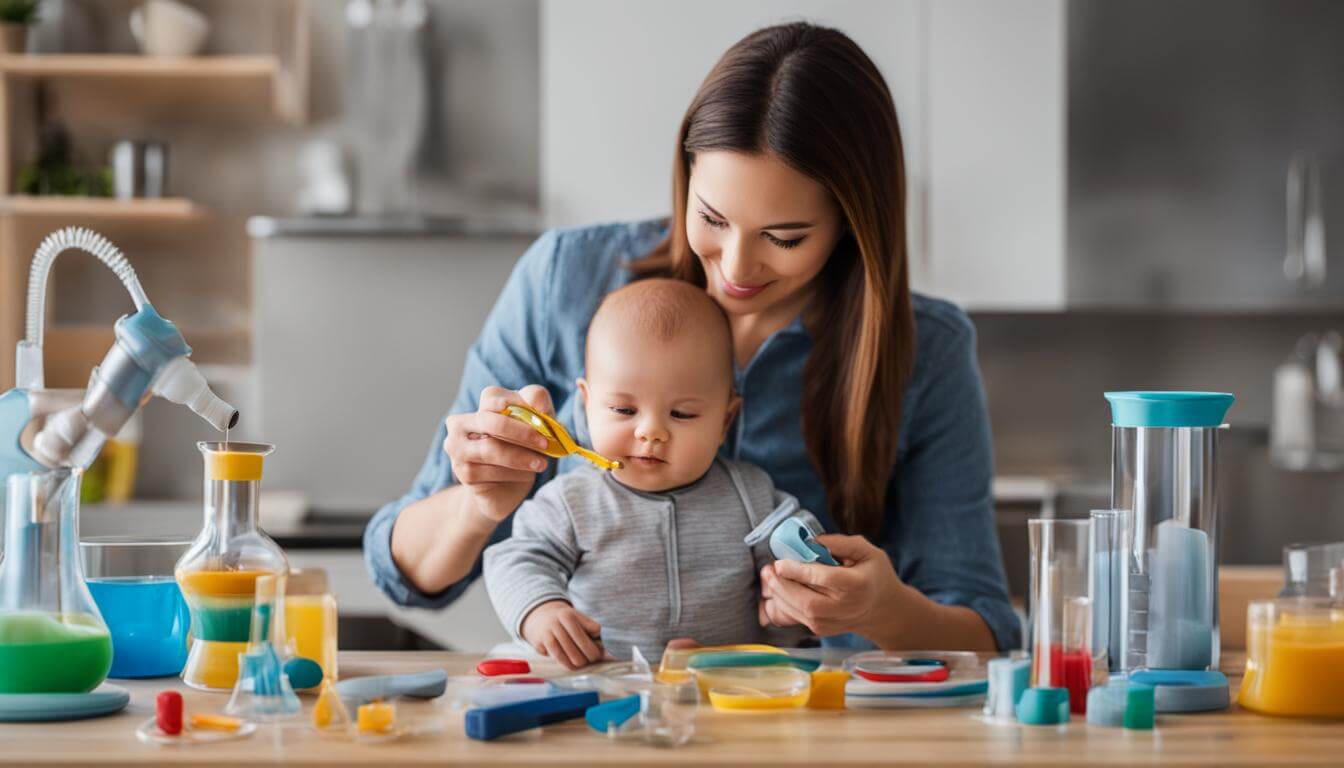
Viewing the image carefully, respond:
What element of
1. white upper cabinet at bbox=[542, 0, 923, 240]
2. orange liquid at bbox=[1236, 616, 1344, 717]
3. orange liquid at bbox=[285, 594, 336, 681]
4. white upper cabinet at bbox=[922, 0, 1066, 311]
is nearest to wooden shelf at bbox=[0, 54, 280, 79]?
white upper cabinet at bbox=[542, 0, 923, 240]

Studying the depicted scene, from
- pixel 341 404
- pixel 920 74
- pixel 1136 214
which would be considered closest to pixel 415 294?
pixel 341 404

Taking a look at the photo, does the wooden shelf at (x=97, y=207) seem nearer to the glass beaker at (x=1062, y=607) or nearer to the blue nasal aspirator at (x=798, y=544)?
the blue nasal aspirator at (x=798, y=544)

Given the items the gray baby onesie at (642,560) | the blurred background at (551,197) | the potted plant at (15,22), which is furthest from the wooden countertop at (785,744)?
the potted plant at (15,22)

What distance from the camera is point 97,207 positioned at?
324cm

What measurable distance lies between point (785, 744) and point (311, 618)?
0.39 meters

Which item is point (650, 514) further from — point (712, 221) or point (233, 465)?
point (233, 465)

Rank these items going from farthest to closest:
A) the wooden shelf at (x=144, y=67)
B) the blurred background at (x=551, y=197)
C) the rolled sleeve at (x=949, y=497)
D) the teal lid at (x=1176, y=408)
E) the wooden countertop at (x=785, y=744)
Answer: the blurred background at (x=551, y=197)
the wooden shelf at (x=144, y=67)
the rolled sleeve at (x=949, y=497)
the teal lid at (x=1176, y=408)
the wooden countertop at (x=785, y=744)

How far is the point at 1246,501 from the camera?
3.28m

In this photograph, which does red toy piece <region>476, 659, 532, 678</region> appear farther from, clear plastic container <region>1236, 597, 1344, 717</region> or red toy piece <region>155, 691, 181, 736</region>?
clear plastic container <region>1236, 597, 1344, 717</region>

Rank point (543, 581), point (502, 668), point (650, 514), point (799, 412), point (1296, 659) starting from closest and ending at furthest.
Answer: point (1296, 659) → point (502, 668) → point (543, 581) → point (650, 514) → point (799, 412)

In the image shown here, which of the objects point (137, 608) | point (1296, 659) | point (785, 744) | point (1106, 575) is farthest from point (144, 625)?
point (1296, 659)

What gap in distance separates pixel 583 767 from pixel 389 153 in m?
2.85

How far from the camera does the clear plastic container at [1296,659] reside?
1083 millimetres

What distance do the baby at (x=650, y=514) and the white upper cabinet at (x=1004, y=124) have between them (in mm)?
2050
